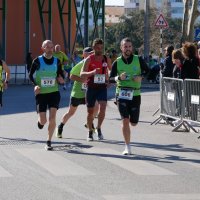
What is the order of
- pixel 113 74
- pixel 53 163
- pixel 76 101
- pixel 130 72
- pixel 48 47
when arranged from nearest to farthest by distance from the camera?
pixel 53 163, pixel 130 72, pixel 113 74, pixel 48 47, pixel 76 101

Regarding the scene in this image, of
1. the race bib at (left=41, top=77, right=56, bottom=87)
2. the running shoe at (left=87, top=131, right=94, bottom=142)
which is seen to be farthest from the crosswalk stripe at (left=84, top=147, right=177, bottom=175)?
the running shoe at (left=87, top=131, right=94, bottom=142)

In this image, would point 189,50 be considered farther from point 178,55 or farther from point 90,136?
point 90,136

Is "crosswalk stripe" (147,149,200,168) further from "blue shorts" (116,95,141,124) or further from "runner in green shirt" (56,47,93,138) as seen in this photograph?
"runner in green shirt" (56,47,93,138)

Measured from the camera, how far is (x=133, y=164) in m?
11.5

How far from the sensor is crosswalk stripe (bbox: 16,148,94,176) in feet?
34.8

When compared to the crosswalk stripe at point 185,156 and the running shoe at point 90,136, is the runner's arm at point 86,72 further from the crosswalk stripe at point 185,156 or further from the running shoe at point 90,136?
the crosswalk stripe at point 185,156

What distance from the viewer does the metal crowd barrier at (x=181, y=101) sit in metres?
15.7

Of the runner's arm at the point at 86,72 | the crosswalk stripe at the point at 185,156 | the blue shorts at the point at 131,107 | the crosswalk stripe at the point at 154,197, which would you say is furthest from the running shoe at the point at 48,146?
the crosswalk stripe at the point at 154,197

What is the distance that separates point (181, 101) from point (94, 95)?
288 cm

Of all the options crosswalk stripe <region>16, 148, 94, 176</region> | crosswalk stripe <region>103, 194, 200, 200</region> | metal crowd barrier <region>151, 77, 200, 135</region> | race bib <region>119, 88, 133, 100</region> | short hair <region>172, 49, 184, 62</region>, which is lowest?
crosswalk stripe <region>16, 148, 94, 176</region>

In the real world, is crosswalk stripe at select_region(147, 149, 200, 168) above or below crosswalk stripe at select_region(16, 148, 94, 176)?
below

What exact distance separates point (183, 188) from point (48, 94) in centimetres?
447

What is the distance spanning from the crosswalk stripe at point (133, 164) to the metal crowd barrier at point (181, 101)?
3361 millimetres

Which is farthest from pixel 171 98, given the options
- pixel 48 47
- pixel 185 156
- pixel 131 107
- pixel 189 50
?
pixel 48 47
